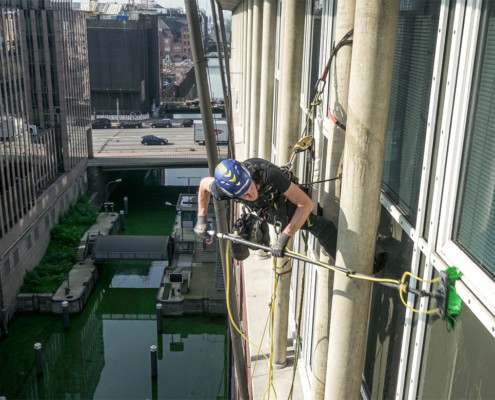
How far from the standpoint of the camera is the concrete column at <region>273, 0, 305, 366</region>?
9406 mm

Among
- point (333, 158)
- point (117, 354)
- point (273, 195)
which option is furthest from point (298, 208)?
point (117, 354)

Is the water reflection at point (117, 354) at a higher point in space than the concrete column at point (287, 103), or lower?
lower

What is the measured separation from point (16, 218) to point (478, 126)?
38.3m

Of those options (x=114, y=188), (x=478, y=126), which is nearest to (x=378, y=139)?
(x=478, y=126)

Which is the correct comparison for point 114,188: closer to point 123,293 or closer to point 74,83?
point 74,83

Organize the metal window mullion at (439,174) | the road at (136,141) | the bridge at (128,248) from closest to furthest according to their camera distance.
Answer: the metal window mullion at (439,174), the bridge at (128,248), the road at (136,141)

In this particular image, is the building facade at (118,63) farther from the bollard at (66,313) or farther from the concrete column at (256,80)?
the concrete column at (256,80)

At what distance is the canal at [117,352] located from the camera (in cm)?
3055

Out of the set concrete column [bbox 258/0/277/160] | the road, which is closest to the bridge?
the road

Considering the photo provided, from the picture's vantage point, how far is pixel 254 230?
24.4 feet

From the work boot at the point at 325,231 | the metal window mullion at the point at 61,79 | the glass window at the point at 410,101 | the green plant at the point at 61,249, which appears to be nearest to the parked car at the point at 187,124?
the green plant at the point at 61,249

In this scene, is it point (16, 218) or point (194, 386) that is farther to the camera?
point (16, 218)

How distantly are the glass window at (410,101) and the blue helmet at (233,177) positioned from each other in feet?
4.89

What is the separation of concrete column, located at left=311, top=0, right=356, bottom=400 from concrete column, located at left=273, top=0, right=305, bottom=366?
2973 mm
